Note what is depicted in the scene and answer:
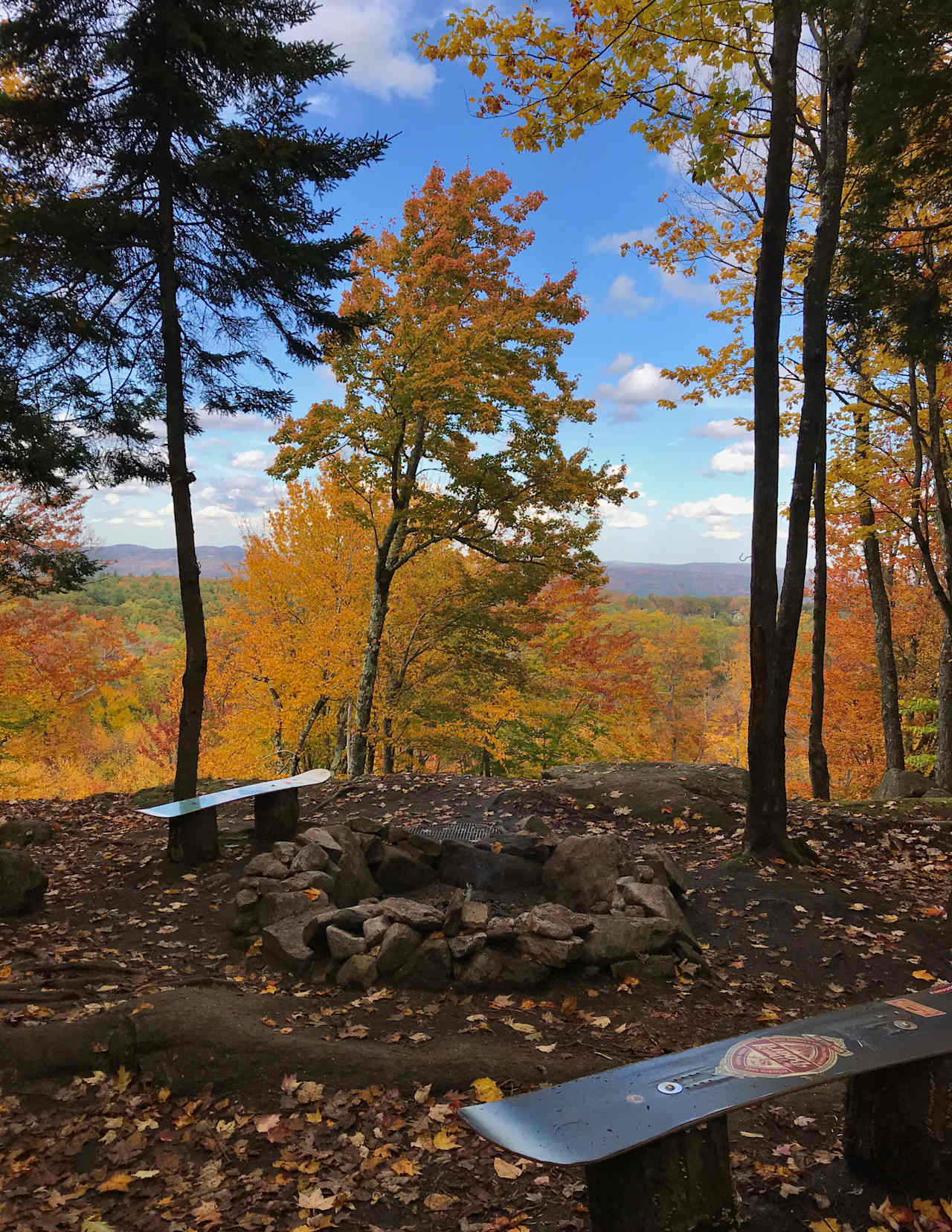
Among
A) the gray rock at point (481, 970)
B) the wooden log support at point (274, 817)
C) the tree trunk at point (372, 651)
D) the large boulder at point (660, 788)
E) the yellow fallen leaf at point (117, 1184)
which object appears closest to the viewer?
the yellow fallen leaf at point (117, 1184)

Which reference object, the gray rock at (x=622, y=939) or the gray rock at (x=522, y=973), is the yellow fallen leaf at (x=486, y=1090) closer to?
the gray rock at (x=522, y=973)

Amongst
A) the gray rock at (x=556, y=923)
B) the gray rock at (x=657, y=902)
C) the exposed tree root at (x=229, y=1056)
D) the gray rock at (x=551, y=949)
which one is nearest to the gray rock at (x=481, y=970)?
the gray rock at (x=551, y=949)

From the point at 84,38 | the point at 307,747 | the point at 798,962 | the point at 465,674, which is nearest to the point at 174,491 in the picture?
the point at 84,38

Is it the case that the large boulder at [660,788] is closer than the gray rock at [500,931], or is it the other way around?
the gray rock at [500,931]

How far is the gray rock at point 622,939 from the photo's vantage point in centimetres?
445

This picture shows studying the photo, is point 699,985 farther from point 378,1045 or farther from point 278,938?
point 278,938

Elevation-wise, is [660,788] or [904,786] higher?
[660,788]

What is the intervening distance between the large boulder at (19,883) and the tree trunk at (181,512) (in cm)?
124

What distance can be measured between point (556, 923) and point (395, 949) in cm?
107

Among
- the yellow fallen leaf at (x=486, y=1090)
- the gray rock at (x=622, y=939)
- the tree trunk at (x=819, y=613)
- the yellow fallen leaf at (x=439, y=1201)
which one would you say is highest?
the tree trunk at (x=819, y=613)

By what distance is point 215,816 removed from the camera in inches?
254

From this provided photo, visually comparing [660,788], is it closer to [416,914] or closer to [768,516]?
[768,516]

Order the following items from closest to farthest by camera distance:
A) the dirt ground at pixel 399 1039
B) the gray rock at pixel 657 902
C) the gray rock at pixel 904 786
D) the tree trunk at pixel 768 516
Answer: the dirt ground at pixel 399 1039 < the gray rock at pixel 657 902 < the tree trunk at pixel 768 516 < the gray rock at pixel 904 786

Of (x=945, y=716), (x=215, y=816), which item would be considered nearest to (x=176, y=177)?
(x=215, y=816)
